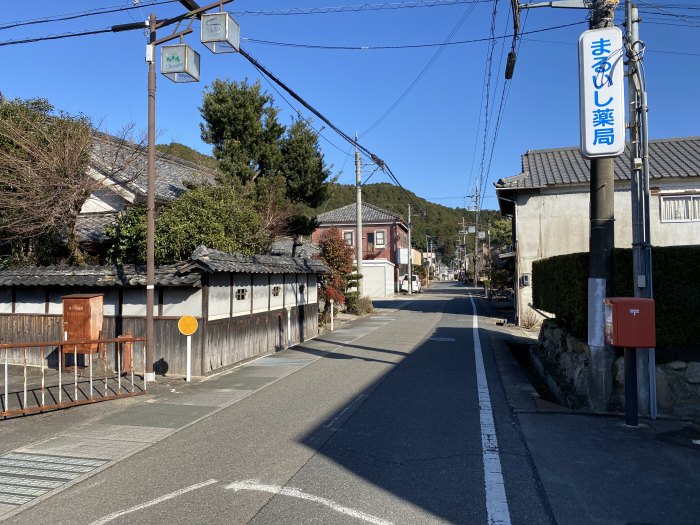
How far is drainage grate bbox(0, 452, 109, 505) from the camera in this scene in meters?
4.95

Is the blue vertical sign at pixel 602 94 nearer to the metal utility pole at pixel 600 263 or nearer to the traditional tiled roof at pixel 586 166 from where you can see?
the metal utility pole at pixel 600 263

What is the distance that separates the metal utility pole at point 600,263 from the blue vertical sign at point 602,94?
17.0 inches

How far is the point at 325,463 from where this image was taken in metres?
5.66

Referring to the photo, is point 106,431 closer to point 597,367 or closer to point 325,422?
point 325,422

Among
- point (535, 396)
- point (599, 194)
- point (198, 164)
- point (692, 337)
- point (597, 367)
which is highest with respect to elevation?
point (198, 164)

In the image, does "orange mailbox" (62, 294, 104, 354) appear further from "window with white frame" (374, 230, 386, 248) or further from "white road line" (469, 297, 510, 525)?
"window with white frame" (374, 230, 386, 248)

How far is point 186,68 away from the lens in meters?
9.68

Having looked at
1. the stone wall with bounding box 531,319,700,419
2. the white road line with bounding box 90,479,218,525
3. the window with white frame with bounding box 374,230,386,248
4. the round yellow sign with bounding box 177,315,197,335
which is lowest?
the white road line with bounding box 90,479,218,525

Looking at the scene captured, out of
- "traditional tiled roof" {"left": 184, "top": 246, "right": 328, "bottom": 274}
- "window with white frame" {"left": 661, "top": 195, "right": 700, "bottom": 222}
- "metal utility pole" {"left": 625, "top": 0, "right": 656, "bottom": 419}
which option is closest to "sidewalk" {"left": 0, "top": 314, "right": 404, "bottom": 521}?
"traditional tiled roof" {"left": 184, "top": 246, "right": 328, "bottom": 274}

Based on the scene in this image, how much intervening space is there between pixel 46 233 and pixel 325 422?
10.9m

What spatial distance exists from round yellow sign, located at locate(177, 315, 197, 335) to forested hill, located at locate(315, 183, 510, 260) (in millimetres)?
46721

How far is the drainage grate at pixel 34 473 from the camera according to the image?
4949 millimetres

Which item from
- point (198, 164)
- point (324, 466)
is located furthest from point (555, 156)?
point (324, 466)

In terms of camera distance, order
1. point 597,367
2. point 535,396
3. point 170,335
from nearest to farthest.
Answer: point 597,367 → point 535,396 → point 170,335
